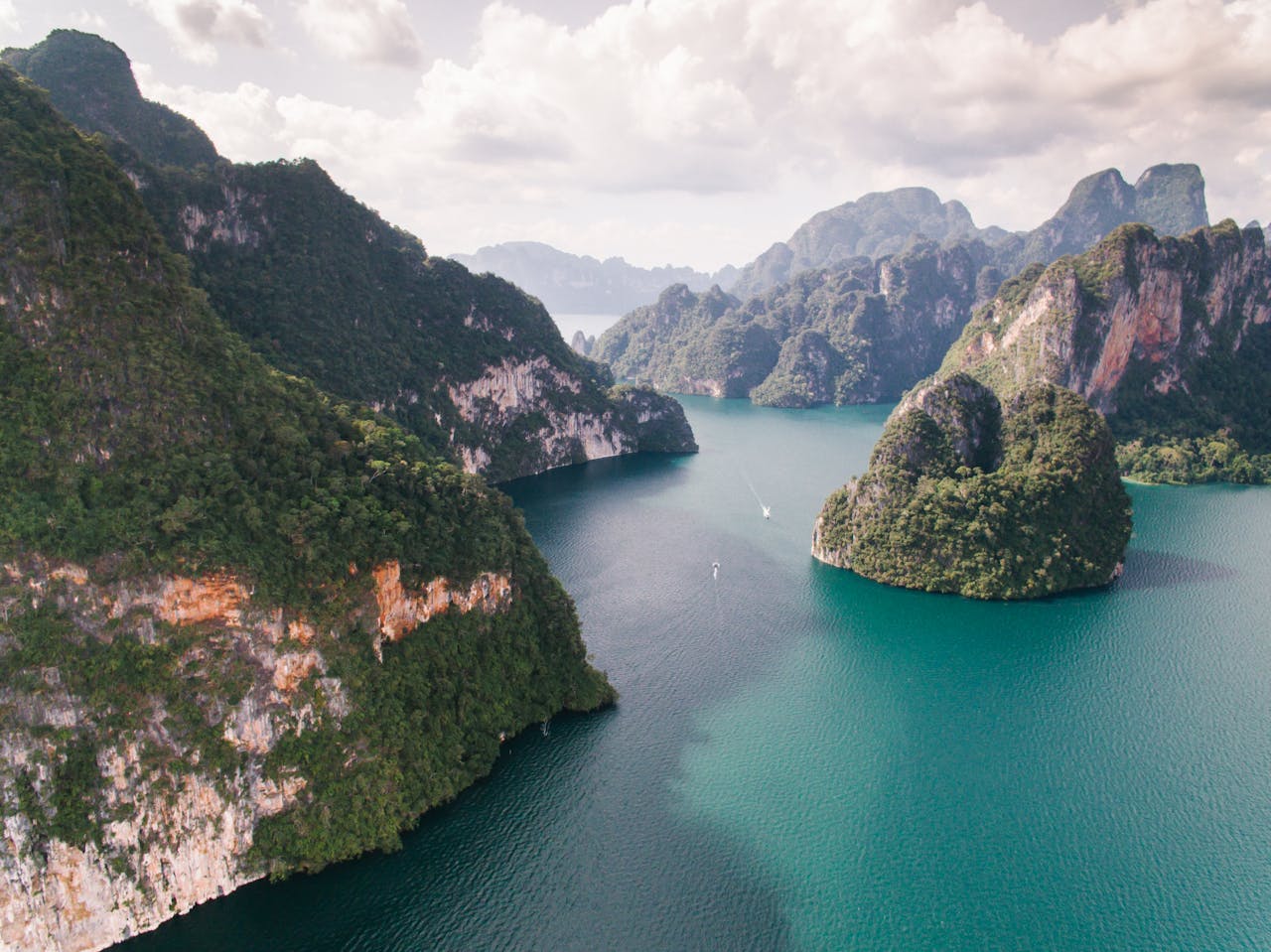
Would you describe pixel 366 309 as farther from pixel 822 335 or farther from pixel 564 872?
pixel 822 335

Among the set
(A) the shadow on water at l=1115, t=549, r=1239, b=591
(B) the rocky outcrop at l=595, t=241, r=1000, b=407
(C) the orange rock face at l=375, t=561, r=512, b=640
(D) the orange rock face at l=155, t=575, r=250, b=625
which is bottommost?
(A) the shadow on water at l=1115, t=549, r=1239, b=591

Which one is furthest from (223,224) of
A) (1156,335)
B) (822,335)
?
(822,335)

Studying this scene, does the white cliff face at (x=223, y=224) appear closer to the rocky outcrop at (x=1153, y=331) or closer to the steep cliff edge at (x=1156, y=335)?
the steep cliff edge at (x=1156, y=335)

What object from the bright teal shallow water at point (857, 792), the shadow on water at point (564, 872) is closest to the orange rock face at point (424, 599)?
the shadow on water at point (564, 872)

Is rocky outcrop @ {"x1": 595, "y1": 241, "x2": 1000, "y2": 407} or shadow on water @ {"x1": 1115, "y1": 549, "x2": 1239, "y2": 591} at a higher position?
rocky outcrop @ {"x1": 595, "y1": 241, "x2": 1000, "y2": 407}

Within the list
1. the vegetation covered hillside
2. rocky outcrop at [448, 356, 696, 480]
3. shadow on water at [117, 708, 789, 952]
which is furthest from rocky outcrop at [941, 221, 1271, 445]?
the vegetation covered hillside

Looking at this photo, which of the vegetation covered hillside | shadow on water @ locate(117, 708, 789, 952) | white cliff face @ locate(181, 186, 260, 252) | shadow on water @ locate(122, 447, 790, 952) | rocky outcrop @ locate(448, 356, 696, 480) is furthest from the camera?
rocky outcrop @ locate(448, 356, 696, 480)

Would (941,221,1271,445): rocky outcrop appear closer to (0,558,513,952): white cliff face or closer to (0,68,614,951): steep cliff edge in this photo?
(0,68,614,951): steep cliff edge
